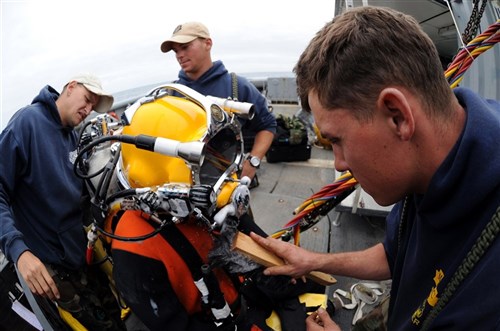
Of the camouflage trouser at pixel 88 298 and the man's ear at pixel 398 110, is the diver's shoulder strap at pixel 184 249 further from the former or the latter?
the camouflage trouser at pixel 88 298

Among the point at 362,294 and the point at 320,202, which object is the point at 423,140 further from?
the point at 362,294

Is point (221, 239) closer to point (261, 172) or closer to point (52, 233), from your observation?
point (52, 233)

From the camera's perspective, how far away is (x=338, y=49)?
71 cm

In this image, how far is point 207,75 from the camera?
2.40 metres

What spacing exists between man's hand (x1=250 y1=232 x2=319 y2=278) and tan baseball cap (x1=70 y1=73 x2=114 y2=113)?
1.66 m

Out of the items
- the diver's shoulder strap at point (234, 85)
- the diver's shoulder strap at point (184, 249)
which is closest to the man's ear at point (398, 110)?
the diver's shoulder strap at point (184, 249)

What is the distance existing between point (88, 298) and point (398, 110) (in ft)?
7.38

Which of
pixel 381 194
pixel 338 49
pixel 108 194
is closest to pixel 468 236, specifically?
pixel 381 194

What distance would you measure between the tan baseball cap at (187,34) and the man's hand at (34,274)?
5.74 ft

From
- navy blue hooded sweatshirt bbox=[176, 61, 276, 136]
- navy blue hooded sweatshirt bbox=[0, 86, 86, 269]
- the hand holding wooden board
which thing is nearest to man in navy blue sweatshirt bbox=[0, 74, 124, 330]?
navy blue hooded sweatshirt bbox=[0, 86, 86, 269]

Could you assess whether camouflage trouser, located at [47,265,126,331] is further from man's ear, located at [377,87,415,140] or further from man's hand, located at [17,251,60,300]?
man's ear, located at [377,87,415,140]

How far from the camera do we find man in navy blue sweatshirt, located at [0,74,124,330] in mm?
1643

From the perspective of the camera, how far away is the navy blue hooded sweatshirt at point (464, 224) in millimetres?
640

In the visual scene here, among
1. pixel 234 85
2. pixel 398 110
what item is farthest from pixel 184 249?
pixel 234 85
